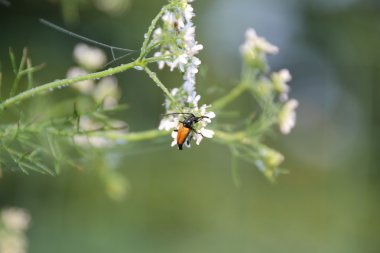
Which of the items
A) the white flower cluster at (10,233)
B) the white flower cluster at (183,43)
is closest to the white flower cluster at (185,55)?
the white flower cluster at (183,43)

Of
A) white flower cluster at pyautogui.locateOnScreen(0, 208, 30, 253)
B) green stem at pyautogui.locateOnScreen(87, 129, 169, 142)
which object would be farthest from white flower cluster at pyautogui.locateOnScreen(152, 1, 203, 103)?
white flower cluster at pyautogui.locateOnScreen(0, 208, 30, 253)

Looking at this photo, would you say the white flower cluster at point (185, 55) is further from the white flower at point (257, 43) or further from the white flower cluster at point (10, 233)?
the white flower cluster at point (10, 233)

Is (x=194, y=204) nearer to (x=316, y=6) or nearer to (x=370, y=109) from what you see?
(x=370, y=109)

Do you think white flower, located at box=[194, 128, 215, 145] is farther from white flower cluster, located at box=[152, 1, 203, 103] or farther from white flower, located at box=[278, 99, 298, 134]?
white flower, located at box=[278, 99, 298, 134]

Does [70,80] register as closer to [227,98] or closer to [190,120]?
[190,120]

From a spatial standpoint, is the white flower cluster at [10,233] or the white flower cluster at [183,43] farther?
the white flower cluster at [10,233]

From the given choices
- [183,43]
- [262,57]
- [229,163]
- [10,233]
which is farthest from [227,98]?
[229,163]

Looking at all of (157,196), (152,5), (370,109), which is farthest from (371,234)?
(152,5)

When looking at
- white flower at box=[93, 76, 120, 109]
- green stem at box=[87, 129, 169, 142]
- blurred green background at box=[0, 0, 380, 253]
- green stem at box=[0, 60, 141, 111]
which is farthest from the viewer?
blurred green background at box=[0, 0, 380, 253]
